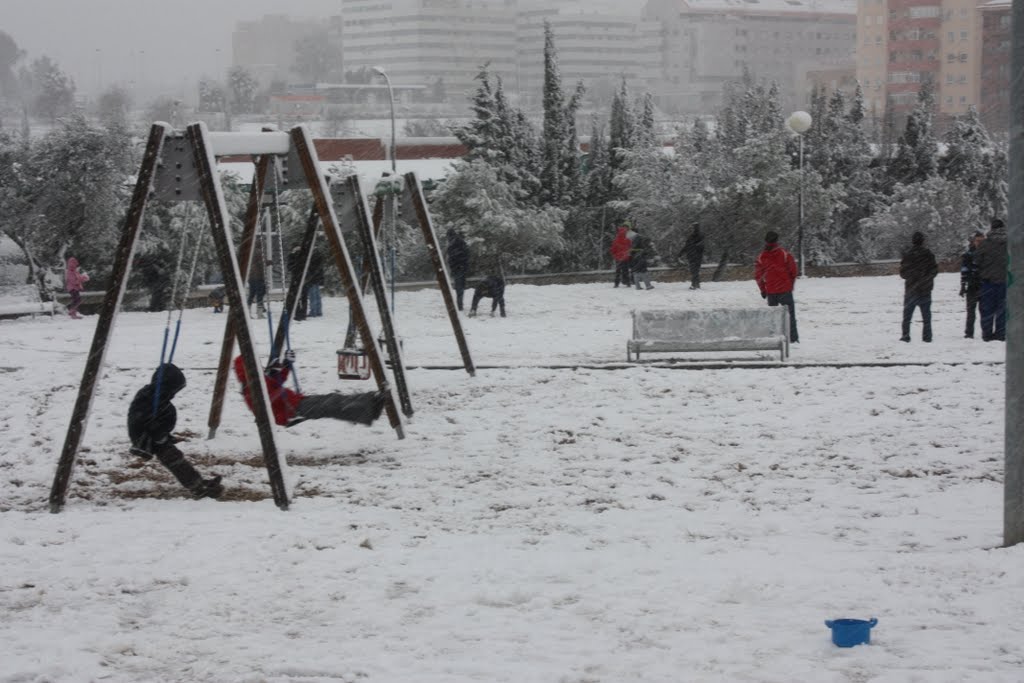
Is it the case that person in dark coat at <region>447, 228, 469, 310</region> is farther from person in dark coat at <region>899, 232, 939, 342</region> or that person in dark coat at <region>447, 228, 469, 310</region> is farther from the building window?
the building window

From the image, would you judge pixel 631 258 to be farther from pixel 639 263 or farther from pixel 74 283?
pixel 74 283

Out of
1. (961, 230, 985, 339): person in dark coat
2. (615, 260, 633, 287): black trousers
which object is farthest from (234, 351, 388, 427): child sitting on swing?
(615, 260, 633, 287): black trousers

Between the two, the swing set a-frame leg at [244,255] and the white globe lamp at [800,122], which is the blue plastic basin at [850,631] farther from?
the white globe lamp at [800,122]

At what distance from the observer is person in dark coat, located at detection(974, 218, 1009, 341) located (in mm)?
15781

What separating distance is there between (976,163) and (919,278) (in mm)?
41467

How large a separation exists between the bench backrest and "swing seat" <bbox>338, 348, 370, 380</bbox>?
4680mm

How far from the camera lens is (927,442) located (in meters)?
10.8

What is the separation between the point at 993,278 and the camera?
1592cm

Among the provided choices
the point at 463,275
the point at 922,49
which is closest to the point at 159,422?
the point at 463,275

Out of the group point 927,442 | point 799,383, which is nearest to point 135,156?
point 799,383

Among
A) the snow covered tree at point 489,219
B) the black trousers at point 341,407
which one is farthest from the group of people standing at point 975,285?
the snow covered tree at point 489,219

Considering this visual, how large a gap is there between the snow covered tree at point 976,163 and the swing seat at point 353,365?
150ft

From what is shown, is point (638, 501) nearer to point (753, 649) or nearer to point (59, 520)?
point (753, 649)

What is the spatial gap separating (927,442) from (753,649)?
5.64 metres
